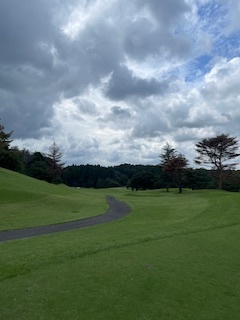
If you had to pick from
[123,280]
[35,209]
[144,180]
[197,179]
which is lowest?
[123,280]

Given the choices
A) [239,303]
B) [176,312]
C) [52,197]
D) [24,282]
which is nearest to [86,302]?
[176,312]

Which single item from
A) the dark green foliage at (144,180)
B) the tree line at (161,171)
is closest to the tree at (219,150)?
the tree line at (161,171)

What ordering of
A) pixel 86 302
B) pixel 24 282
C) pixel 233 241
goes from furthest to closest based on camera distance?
pixel 233 241 < pixel 24 282 < pixel 86 302

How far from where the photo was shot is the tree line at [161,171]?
54000 millimetres

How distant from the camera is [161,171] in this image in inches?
3073

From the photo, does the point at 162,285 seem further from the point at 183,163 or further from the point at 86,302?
the point at 183,163

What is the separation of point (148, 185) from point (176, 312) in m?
83.2

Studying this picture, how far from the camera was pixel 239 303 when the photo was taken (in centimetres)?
581

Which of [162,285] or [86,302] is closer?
[86,302]

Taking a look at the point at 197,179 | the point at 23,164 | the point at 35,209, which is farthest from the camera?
the point at 23,164

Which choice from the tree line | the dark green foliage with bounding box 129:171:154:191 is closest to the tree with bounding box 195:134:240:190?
the tree line

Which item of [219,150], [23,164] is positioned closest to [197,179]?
[219,150]

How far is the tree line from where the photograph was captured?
5400 cm

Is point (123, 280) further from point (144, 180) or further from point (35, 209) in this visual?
point (144, 180)
